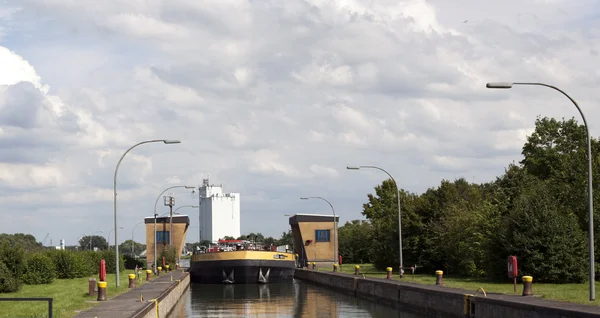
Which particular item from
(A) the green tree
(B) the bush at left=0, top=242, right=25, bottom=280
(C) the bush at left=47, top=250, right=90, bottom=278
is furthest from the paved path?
(C) the bush at left=47, top=250, right=90, bottom=278

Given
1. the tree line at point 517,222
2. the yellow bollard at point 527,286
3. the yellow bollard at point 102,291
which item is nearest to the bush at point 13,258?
the yellow bollard at point 102,291

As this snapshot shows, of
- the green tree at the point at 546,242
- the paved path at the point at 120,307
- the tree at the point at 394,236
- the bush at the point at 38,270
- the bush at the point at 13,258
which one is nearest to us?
the paved path at the point at 120,307

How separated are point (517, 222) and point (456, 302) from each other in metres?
11.2

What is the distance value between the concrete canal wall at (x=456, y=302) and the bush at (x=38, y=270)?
1900cm

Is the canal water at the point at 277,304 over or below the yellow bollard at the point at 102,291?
below

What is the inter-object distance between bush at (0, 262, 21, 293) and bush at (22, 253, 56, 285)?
9.43 metres

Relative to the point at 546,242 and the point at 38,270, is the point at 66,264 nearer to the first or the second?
the point at 38,270

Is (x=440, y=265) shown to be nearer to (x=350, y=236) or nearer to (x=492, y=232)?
(x=492, y=232)

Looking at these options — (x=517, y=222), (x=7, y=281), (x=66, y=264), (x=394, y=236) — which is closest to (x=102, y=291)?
(x=7, y=281)

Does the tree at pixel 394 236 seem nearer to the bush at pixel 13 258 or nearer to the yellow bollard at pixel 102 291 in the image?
the bush at pixel 13 258

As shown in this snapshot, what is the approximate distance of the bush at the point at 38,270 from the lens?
173ft

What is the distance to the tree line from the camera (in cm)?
4041

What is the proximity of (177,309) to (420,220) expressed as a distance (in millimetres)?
24348

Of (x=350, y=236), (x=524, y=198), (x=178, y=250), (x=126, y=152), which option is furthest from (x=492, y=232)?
(x=350, y=236)
